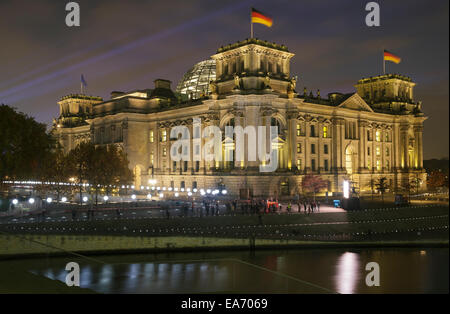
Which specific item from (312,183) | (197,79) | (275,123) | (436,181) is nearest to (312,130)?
(275,123)

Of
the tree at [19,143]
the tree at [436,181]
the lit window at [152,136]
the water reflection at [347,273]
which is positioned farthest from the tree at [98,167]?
the tree at [436,181]

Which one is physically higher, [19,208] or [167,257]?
[19,208]

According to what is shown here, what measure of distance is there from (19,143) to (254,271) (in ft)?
111

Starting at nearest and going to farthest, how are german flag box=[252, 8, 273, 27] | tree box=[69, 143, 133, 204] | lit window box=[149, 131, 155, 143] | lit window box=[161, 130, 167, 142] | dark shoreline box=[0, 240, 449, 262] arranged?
1. dark shoreline box=[0, 240, 449, 262]
2. german flag box=[252, 8, 273, 27]
3. tree box=[69, 143, 133, 204]
4. lit window box=[161, 130, 167, 142]
5. lit window box=[149, 131, 155, 143]

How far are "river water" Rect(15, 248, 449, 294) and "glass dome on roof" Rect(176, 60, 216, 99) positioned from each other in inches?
2664

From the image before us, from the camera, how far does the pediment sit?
8981 centimetres

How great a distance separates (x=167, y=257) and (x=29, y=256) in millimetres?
12436

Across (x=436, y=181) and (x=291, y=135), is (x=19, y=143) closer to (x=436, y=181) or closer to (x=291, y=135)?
(x=291, y=135)

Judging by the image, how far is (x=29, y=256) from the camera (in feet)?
131

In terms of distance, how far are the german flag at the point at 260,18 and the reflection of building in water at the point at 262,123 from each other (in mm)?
4737

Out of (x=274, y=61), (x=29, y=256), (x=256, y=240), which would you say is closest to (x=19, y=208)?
(x=29, y=256)

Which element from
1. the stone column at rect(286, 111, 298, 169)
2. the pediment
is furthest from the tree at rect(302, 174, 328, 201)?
the pediment

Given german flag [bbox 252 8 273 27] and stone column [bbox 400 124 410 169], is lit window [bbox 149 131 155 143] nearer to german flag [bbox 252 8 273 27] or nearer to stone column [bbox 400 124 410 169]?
german flag [bbox 252 8 273 27]
